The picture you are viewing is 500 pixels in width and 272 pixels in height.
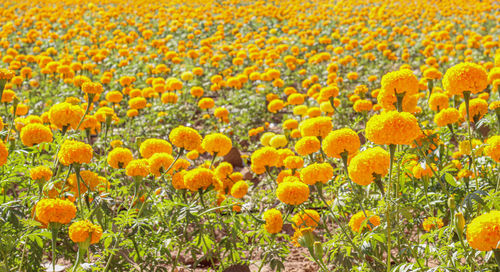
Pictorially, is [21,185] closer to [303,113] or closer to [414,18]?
[303,113]

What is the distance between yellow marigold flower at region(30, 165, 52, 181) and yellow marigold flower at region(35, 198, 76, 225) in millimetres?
558

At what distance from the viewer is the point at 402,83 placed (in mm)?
2264

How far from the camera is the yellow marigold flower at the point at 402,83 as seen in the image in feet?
7.41

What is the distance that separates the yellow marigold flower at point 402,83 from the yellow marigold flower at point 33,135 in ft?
6.53

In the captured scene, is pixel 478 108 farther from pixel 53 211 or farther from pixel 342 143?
pixel 53 211

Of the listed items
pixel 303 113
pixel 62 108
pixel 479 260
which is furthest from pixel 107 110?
pixel 479 260

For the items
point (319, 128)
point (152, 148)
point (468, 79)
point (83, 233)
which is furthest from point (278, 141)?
point (83, 233)

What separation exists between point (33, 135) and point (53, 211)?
3.14 feet

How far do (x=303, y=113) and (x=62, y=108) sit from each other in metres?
2.80

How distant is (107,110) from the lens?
3.62 meters

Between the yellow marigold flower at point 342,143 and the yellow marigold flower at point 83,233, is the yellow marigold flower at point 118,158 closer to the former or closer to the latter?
the yellow marigold flower at point 83,233

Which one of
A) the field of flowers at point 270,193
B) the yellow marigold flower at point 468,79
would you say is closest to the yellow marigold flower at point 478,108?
the field of flowers at point 270,193

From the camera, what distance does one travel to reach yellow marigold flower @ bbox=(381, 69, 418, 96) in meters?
2.26

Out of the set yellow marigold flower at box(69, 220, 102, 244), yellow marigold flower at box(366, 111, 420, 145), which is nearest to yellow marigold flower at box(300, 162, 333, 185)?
yellow marigold flower at box(366, 111, 420, 145)
